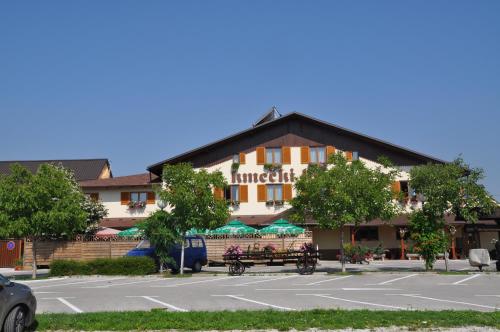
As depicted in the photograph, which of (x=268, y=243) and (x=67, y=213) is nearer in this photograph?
(x=67, y=213)

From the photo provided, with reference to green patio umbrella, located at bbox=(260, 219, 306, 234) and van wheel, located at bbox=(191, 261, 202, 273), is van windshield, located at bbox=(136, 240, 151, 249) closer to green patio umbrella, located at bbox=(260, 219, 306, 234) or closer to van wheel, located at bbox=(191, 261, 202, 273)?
van wheel, located at bbox=(191, 261, 202, 273)

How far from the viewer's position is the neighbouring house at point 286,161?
1613 inches

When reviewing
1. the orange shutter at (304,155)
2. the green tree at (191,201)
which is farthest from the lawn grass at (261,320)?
the orange shutter at (304,155)

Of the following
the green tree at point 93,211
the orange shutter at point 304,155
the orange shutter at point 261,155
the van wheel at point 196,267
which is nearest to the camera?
the van wheel at point 196,267

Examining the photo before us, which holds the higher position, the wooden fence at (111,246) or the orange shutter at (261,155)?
the orange shutter at (261,155)

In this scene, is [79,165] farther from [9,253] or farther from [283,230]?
[283,230]

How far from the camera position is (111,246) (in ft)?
110

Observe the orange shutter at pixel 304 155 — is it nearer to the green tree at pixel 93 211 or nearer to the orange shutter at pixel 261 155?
the orange shutter at pixel 261 155

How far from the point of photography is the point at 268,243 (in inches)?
1355

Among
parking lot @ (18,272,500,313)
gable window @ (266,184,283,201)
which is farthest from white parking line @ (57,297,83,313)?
gable window @ (266,184,283,201)

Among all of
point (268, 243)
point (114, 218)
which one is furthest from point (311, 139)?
point (114, 218)

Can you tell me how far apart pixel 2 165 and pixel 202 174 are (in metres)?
36.9

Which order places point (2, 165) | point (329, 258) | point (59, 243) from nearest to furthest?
point (59, 243) < point (329, 258) < point (2, 165)

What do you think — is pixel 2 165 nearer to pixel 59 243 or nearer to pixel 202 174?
pixel 59 243
